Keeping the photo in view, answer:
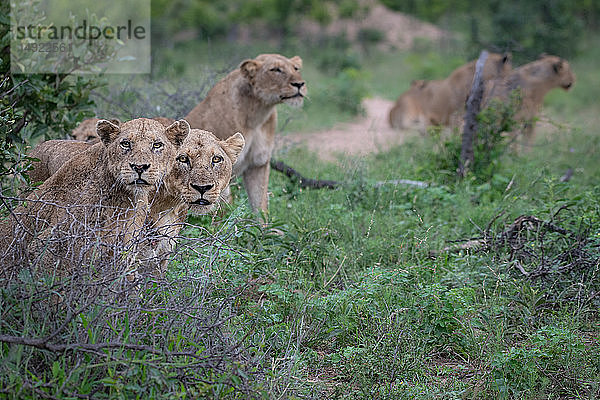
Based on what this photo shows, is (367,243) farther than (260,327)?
Yes

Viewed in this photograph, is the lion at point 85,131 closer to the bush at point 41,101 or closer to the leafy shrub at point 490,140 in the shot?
Result: the bush at point 41,101

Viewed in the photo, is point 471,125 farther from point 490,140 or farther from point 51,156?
point 51,156

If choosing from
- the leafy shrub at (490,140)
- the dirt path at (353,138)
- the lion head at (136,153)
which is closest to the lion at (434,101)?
the dirt path at (353,138)

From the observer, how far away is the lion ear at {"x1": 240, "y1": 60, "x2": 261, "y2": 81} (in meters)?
5.93

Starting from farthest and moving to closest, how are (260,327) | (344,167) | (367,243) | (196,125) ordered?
(344,167)
(196,125)
(367,243)
(260,327)

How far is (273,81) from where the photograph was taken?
594cm

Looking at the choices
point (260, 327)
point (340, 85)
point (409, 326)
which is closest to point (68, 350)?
point (260, 327)

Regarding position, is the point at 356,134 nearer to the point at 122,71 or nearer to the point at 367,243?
the point at 122,71

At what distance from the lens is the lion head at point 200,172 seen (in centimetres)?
397

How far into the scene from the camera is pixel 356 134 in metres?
11.4

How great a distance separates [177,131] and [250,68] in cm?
240

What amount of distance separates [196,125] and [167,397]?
11.0 feet

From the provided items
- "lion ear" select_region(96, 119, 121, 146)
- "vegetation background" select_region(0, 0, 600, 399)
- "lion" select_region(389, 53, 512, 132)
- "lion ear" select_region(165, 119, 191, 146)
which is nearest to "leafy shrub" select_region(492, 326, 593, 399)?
"vegetation background" select_region(0, 0, 600, 399)

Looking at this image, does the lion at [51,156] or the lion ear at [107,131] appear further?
the lion at [51,156]
